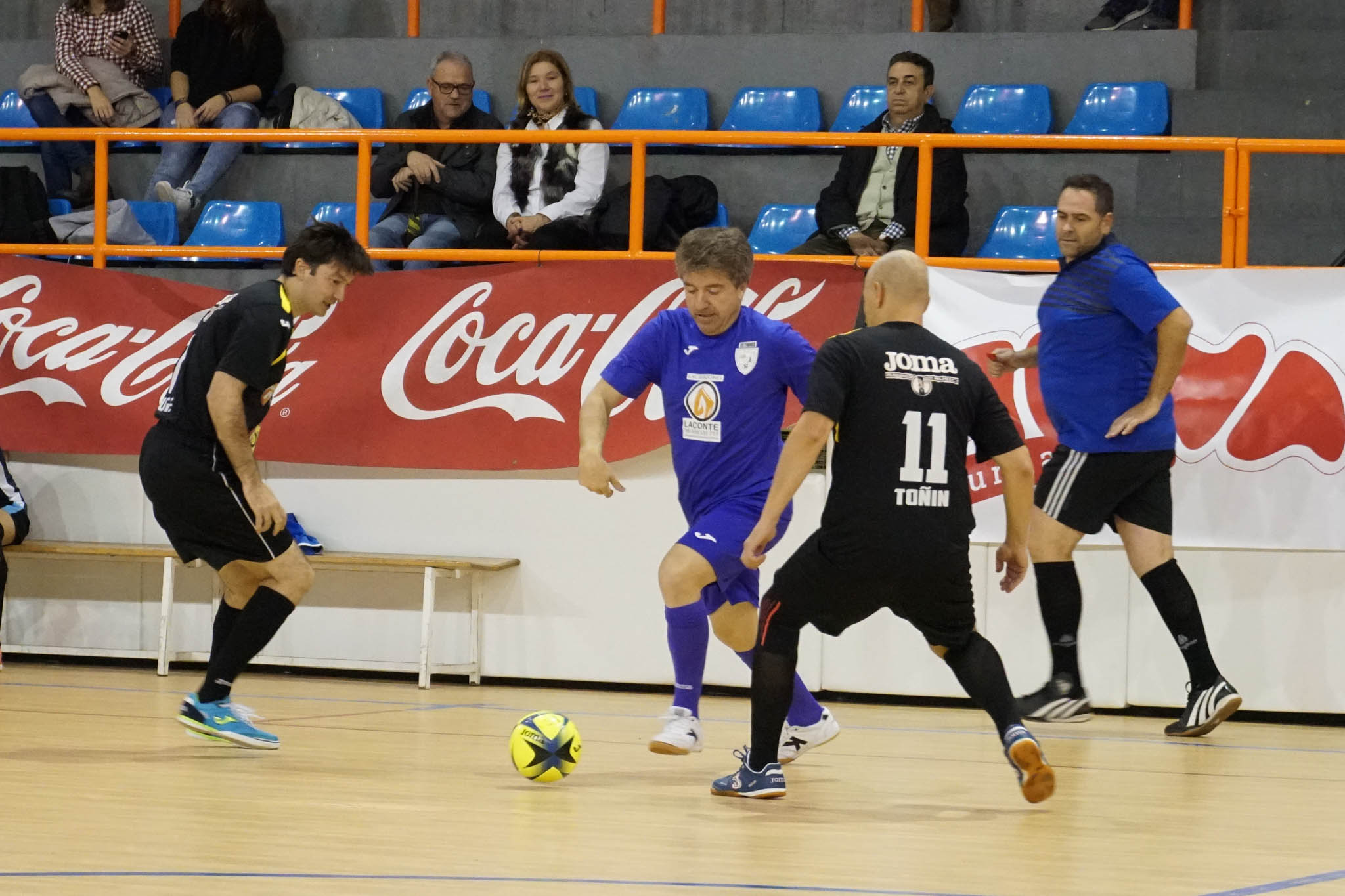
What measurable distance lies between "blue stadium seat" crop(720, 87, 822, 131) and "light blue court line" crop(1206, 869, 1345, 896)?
723 centimetres

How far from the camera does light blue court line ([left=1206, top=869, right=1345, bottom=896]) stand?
154 inches

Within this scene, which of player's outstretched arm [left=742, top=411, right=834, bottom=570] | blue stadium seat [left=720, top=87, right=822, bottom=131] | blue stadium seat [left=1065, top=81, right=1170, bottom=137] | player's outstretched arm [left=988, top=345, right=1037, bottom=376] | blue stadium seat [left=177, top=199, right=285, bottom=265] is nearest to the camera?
player's outstretched arm [left=742, top=411, right=834, bottom=570]

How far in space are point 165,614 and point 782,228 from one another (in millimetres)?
4082

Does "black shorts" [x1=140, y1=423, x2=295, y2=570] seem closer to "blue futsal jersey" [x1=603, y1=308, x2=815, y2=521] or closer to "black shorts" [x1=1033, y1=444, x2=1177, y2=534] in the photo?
"blue futsal jersey" [x1=603, y1=308, x2=815, y2=521]

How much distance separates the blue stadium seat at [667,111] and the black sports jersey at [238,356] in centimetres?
504

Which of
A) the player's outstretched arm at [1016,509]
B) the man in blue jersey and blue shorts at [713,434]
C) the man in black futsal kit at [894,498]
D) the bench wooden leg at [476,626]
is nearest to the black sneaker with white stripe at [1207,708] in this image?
the man in blue jersey and blue shorts at [713,434]

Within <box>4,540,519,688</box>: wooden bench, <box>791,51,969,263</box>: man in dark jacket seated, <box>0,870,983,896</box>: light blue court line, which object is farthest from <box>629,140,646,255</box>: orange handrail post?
<box>0,870,983,896</box>: light blue court line

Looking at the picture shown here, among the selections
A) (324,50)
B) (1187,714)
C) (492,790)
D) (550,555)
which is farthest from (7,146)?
(1187,714)

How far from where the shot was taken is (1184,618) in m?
A: 6.90

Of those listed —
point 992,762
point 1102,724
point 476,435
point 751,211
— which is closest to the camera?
point 992,762

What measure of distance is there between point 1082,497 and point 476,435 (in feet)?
10.6

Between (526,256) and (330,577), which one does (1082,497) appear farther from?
(330,577)

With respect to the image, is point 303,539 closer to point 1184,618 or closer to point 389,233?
point 389,233

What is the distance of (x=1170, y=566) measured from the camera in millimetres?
6945
